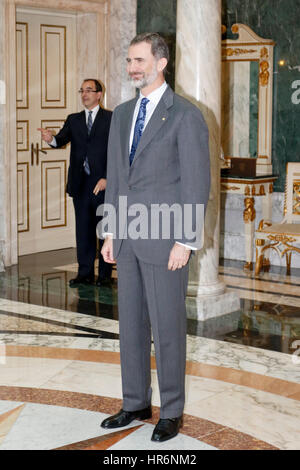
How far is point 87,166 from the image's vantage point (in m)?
6.77

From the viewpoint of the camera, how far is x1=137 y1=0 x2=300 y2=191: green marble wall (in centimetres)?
756

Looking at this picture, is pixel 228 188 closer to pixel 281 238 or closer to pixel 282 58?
pixel 281 238

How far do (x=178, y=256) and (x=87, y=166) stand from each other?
361 centimetres

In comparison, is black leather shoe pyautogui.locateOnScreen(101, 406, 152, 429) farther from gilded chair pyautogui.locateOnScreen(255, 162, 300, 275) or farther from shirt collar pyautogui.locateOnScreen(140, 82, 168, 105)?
gilded chair pyautogui.locateOnScreen(255, 162, 300, 275)

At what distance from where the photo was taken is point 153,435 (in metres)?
3.40

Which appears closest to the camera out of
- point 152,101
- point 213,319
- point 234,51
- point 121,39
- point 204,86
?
point 152,101

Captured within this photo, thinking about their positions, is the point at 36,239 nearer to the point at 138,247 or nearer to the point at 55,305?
the point at 55,305

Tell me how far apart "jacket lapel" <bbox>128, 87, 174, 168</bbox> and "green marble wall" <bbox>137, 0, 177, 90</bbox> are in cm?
485

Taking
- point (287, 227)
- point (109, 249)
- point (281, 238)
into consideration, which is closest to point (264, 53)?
point (287, 227)

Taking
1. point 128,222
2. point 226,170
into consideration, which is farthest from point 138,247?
point 226,170

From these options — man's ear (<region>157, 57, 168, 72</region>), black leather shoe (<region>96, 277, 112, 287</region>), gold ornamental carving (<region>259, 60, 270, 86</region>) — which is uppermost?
gold ornamental carving (<region>259, 60, 270, 86</region>)

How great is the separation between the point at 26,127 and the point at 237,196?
2.22m

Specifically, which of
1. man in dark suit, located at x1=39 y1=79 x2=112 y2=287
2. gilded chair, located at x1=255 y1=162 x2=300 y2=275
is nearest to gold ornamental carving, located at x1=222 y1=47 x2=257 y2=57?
gilded chair, located at x1=255 y1=162 x2=300 y2=275

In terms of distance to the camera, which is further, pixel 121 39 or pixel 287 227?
pixel 121 39
